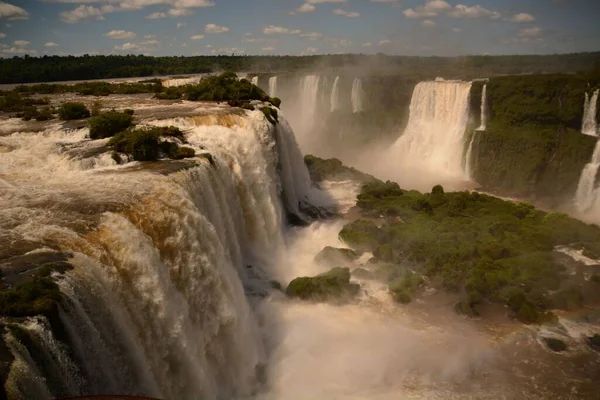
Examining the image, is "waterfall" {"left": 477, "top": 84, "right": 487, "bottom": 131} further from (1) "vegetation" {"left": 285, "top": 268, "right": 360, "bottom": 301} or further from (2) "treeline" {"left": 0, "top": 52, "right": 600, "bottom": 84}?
(1) "vegetation" {"left": 285, "top": 268, "right": 360, "bottom": 301}

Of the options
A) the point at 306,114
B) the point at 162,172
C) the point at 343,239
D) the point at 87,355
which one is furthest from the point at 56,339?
the point at 306,114

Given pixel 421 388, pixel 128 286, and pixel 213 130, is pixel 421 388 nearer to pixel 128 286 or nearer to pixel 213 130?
pixel 128 286

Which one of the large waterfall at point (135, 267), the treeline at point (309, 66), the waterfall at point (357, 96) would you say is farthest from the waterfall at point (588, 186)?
the waterfall at point (357, 96)

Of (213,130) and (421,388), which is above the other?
(213,130)

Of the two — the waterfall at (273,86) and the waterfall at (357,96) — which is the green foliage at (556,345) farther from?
the waterfall at (273,86)

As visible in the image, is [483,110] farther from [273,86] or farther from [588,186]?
[273,86]

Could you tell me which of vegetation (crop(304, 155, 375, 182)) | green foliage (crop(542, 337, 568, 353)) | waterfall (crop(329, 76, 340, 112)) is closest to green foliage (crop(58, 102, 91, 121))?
vegetation (crop(304, 155, 375, 182))
